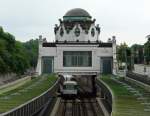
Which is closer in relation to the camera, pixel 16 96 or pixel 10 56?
pixel 16 96

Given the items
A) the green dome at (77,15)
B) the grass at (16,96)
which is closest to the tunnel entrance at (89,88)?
the green dome at (77,15)

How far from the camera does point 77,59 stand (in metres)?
127

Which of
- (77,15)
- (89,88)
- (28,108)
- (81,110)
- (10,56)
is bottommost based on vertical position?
(81,110)

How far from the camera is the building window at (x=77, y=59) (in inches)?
5010

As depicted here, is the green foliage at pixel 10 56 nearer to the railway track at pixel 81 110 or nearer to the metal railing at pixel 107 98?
the metal railing at pixel 107 98

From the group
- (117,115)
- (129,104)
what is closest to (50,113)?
(129,104)

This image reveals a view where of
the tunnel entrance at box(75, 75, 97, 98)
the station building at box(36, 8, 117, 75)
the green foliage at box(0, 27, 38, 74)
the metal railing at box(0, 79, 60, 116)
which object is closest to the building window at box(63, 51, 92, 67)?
the station building at box(36, 8, 117, 75)

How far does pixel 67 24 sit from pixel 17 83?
4862cm

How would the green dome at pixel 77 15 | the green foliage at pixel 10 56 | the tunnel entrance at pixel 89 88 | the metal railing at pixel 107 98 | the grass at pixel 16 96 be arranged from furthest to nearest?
the green dome at pixel 77 15, the green foliage at pixel 10 56, the tunnel entrance at pixel 89 88, the metal railing at pixel 107 98, the grass at pixel 16 96

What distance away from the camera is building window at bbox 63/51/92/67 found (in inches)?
5010

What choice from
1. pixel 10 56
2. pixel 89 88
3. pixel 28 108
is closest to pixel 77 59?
pixel 89 88

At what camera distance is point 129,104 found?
174 ft

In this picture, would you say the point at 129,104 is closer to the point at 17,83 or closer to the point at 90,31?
the point at 17,83

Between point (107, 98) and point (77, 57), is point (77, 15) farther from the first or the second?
point (107, 98)
